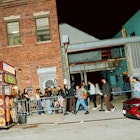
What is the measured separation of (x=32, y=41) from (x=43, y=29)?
45.2 inches

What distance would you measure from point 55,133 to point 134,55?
33.8 ft

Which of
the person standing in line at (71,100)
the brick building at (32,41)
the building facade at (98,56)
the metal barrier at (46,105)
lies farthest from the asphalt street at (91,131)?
the building facade at (98,56)

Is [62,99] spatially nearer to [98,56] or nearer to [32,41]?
[32,41]

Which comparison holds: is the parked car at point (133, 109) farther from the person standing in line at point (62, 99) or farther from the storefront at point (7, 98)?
the storefront at point (7, 98)

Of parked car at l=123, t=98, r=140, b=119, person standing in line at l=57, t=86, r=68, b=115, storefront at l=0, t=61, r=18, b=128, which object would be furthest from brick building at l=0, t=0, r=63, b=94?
parked car at l=123, t=98, r=140, b=119

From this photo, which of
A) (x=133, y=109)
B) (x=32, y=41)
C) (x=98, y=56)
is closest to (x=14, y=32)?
(x=32, y=41)

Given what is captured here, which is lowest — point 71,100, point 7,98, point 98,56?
point 71,100

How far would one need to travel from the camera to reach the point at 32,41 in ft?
57.8

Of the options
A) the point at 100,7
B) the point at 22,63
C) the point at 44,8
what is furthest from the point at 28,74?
the point at 100,7

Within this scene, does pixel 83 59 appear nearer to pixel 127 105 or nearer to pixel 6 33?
pixel 6 33

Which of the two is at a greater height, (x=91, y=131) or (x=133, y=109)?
(x=133, y=109)

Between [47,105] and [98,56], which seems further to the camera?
[98,56]

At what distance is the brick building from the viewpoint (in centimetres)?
1725

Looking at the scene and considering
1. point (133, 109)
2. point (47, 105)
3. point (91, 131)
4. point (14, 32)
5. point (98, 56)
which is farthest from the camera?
point (98, 56)
